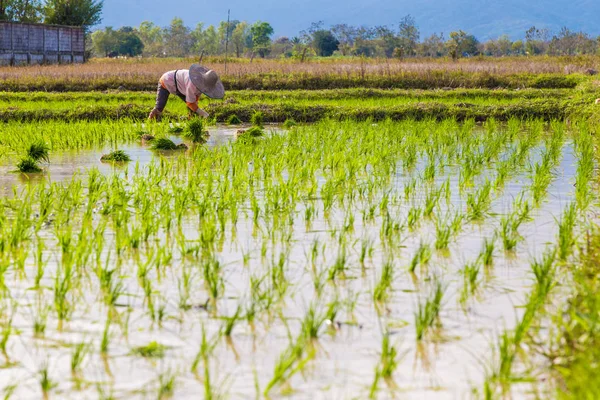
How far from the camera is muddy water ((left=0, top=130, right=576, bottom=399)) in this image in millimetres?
2408

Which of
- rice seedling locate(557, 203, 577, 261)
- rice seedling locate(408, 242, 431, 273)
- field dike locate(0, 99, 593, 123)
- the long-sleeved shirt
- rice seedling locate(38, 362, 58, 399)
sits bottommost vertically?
rice seedling locate(38, 362, 58, 399)

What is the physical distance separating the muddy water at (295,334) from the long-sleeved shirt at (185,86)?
19.7 feet

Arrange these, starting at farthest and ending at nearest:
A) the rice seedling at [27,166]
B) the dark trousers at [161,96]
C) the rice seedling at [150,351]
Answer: the dark trousers at [161,96]
the rice seedling at [27,166]
the rice seedling at [150,351]

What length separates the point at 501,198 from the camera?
5.30 meters

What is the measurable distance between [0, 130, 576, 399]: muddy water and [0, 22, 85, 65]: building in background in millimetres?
22661

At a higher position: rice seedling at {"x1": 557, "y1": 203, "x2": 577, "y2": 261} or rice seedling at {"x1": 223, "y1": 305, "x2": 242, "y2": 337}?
rice seedling at {"x1": 557, "y1": 203, "x2": 577, "y2": 261}

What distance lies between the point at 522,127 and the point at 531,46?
43.5 m

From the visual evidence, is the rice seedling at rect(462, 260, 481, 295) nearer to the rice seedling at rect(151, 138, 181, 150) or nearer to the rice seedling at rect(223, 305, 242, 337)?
the rice seedling at rect(223, 305, 242, 337)

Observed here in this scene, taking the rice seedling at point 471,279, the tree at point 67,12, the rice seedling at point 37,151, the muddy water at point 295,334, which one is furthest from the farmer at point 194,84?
the tree at point 67,12

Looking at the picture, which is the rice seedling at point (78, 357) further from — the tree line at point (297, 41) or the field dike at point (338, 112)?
the tree line at point (297, 41)

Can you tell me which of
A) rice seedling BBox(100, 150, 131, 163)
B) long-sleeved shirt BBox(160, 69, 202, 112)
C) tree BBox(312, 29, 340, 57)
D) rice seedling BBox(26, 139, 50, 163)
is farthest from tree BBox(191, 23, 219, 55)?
rice seedling BBox(26, 139, 50, 163)

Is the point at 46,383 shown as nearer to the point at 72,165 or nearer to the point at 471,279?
the point at 471,279

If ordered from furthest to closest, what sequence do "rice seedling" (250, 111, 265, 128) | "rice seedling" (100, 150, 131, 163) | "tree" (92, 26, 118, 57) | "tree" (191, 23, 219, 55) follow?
1. "tree" (191, 23, 219, 55)
2. "tree" (92, 26, 118, 57)
3. "rice seedling" (250, 111, 265, 128)
4. "rice seedling" (100, 150, 131, 163)

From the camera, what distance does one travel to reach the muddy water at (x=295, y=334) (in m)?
2.41
